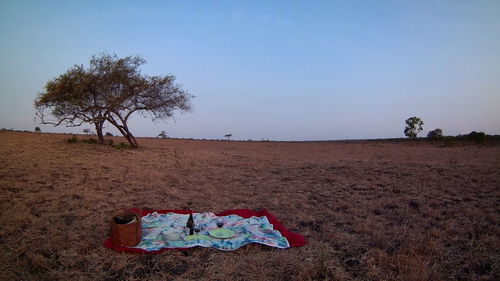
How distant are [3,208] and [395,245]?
7.14 meters

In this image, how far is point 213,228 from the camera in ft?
16.0

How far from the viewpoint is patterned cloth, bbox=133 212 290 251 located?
13.8 ft

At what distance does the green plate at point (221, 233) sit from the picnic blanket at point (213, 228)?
0.17ft

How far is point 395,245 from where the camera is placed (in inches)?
167

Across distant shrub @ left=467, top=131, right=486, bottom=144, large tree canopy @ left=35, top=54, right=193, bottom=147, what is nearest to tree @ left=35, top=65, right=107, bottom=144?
large tree canopy @ left=35, top=54, right=193, bottom=147

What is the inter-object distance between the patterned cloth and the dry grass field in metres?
0.17

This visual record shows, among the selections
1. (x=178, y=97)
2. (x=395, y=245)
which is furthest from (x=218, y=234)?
(x=178, y=97)

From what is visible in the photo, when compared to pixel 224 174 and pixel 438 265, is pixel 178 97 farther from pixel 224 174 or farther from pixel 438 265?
pixel 438 265

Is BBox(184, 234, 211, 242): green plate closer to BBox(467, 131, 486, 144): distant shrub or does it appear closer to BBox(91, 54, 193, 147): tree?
BBox(91, 54, 193, 147): tree

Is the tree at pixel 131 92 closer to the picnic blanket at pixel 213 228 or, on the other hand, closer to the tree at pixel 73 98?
the tree at pixel 73 98

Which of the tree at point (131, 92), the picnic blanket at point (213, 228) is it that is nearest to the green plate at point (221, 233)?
the picnic blanket at point (213, 228)

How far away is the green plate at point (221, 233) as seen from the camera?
14.6 ft

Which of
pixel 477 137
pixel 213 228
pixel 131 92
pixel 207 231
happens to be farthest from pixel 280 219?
pixel 477 137

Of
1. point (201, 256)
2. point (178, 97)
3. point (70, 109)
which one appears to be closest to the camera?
point (201, 256)
